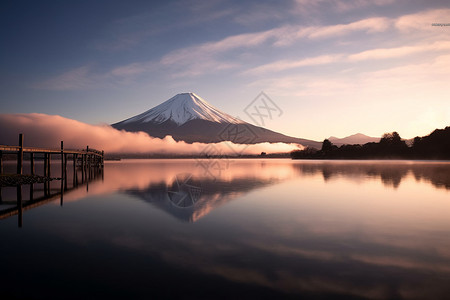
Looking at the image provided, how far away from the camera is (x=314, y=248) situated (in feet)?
31.5

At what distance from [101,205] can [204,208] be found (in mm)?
6443

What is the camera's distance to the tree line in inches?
4803

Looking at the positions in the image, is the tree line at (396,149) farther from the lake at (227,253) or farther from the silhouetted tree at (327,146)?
the lake at (227,253)

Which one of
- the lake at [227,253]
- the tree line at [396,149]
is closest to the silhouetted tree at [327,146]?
the tree line at [396,149]

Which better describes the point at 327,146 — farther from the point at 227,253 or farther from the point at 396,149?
the point at 227,253

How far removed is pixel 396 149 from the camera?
462 feet

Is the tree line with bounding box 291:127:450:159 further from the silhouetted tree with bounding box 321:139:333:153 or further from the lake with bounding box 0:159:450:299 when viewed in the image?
the lake with bounding box 0:159:450:299

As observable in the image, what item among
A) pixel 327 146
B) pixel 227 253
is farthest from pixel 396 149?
pixel 227 253

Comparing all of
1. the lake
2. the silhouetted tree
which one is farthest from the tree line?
the lake

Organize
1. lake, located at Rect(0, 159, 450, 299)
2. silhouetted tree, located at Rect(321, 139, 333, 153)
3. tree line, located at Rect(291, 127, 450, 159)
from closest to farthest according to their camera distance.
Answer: lake, located at Rect(0, 159, 450, 299), tree line, located at Rect(291, 127, 450, 159), silhouetted tree, located at Rect(321, 139, 333, 153)

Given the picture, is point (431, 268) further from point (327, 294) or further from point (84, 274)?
point (84, 274)

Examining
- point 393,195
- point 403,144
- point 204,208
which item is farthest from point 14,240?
point 403,144

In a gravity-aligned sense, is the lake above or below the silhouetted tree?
below

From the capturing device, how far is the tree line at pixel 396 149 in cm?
12200
